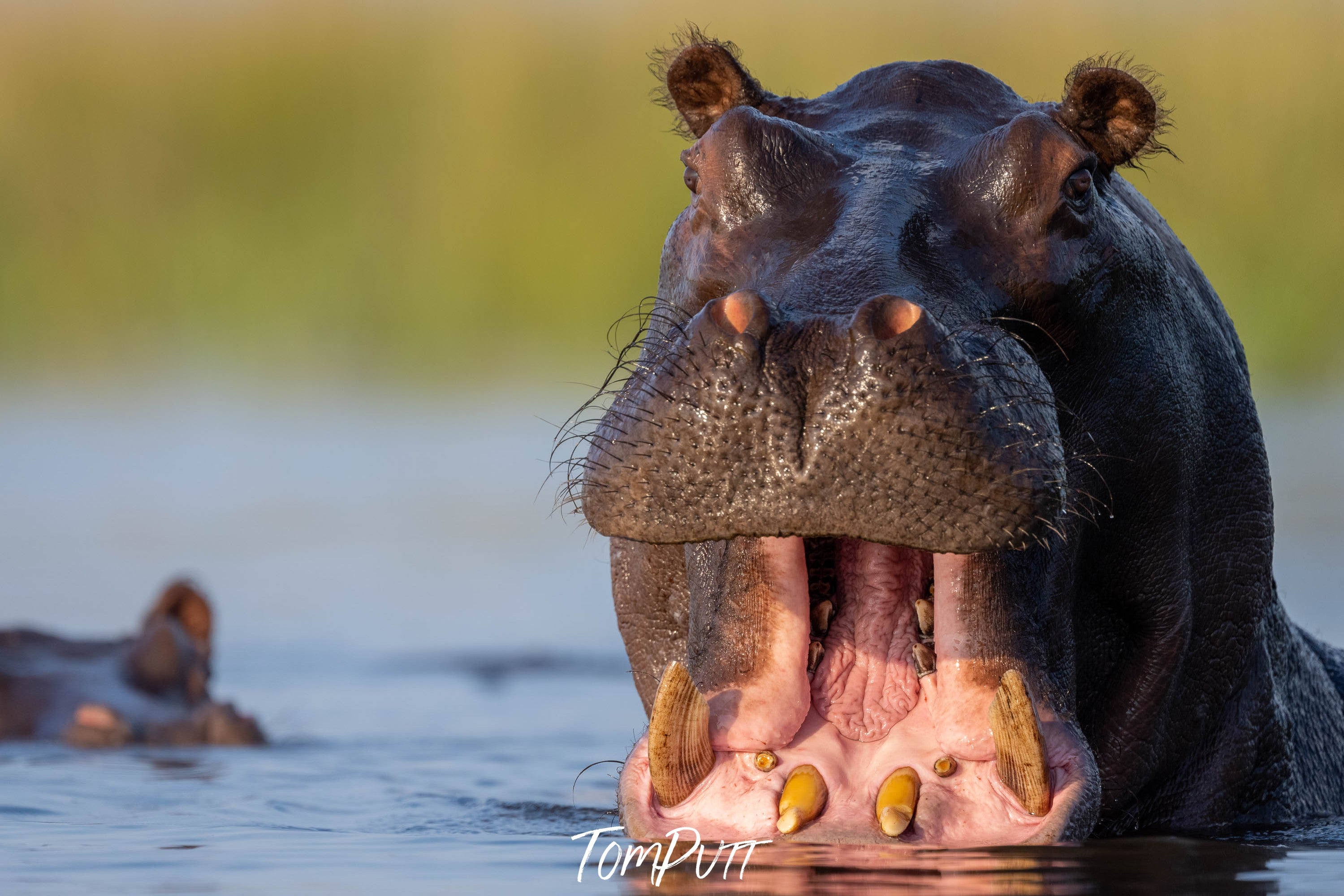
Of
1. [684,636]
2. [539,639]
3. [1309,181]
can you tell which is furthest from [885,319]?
[1309,181]

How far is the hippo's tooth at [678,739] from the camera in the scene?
377 cm

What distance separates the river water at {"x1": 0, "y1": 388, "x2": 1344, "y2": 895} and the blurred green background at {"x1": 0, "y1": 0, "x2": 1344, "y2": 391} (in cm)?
360

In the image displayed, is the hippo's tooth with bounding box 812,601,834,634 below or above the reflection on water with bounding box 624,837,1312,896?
above

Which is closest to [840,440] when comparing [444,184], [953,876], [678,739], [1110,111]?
[678,739]

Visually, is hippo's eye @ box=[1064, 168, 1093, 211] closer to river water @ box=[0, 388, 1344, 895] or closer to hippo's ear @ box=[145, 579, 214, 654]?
river water @ box=[0, 388, 1344, 895]

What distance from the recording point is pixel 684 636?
199 inches

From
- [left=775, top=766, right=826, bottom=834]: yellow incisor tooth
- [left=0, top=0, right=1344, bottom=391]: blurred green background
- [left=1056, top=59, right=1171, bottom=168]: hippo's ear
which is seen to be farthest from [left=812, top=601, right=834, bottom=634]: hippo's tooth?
[left=0, top=0, right=1344, bottom=391]: blurred green background

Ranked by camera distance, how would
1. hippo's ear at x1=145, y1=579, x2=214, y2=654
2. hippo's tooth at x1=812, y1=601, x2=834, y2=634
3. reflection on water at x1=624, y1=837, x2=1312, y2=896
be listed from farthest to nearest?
hippo's ear at x1=145, y1=579, x2=214, y2=654 < hippo's tooth at x1=812, y1=601, x2=834, y2=634 < reflection on water at x1=624, y1=837, x2=1312, y2=896

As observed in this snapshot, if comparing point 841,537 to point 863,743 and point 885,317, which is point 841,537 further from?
point 885,317

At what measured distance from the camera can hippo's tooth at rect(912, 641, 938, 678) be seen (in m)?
4.07

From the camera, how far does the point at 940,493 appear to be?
3.63 meters

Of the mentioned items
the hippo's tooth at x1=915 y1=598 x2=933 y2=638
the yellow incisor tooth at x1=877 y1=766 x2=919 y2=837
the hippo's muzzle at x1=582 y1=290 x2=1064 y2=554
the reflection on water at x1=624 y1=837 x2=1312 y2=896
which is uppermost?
the hippo's muzzle at x1=582 y1=290 x2=1064 y2=554

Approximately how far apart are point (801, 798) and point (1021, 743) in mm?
429

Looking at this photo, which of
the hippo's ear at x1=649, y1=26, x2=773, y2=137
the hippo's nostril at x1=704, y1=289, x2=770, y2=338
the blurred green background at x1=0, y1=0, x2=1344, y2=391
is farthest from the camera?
the blurred green background at x1=0, y1=0, x2=1344, y2=391
